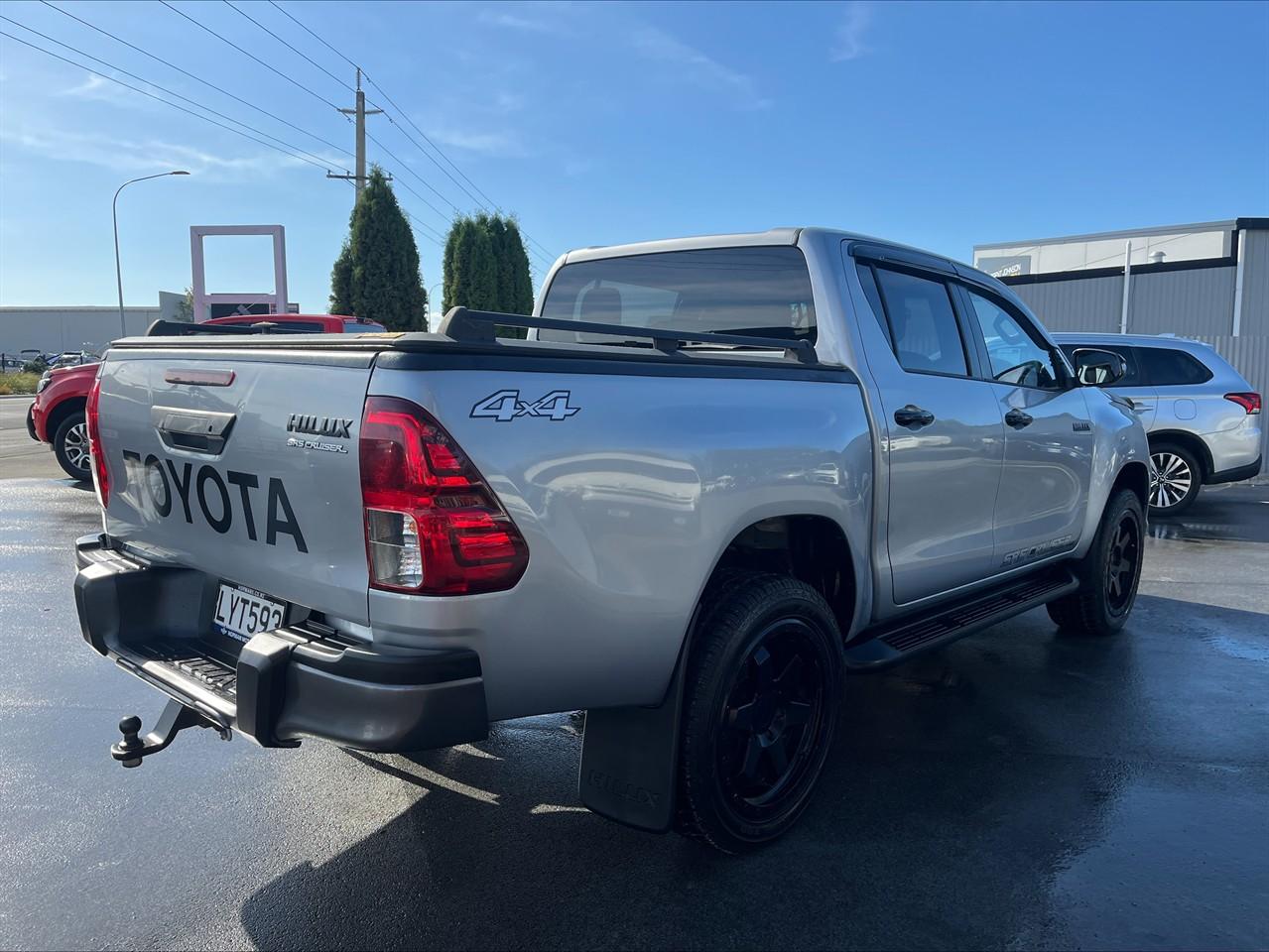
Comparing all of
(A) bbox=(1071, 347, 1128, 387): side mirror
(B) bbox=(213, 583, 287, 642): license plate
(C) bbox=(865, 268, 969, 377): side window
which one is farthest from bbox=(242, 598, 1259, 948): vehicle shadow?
(A) bbox=(1071, 347, 1128, 387): side mirror

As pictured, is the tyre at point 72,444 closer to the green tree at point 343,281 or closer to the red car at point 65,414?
the red car at point 65,414

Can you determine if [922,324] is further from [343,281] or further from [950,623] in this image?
[343,281]

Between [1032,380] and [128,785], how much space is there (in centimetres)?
421

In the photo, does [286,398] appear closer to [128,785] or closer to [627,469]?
[627,469]

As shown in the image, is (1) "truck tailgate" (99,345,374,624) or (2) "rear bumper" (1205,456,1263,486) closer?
(1) "truck tailgate" (99,345,374,624)

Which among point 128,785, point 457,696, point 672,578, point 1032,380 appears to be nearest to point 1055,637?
point 1032,380

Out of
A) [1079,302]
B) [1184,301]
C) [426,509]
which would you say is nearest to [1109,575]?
[426,509]

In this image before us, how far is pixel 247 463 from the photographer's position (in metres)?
2.57

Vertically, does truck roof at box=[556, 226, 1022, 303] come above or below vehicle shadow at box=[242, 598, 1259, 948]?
above

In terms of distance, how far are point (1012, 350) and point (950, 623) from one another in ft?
4.86

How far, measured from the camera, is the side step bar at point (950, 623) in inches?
136

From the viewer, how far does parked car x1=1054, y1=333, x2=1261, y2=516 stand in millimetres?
9656

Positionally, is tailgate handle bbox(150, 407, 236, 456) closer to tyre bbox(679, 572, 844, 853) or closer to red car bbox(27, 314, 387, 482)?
tyre bbox(679, 572, 844, 853)

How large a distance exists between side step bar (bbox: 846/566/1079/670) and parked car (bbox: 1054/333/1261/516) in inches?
224
